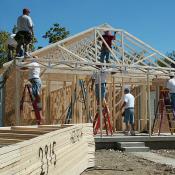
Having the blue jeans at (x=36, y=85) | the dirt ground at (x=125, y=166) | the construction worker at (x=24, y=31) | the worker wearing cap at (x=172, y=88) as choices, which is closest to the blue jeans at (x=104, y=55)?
the worker wearing cap at (x=172, y=88)

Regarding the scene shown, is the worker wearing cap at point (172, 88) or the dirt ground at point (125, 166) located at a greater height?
the worker wearing cap at point (172, 88)

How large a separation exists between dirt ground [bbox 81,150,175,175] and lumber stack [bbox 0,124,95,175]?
325 millimetres

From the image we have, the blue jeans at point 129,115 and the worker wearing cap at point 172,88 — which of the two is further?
the blue jeans at point 129,115

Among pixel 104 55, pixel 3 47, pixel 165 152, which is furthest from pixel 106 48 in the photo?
pixel 3 47

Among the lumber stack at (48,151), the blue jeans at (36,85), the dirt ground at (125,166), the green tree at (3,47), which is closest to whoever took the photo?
the lumber stack at (48,151)

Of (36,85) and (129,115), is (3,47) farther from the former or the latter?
(36,85)

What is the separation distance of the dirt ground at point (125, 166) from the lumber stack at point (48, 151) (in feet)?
1.07

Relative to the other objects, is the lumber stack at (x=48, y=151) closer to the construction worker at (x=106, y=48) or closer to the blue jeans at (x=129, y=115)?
the blue jeans at (x=129, y=115)

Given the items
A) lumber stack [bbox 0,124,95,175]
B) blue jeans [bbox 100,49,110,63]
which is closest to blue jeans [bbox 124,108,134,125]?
blue jeans [bbox 100,49,110,63]

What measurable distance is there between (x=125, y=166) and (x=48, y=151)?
3527 mm

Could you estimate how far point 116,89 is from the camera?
16922 mm

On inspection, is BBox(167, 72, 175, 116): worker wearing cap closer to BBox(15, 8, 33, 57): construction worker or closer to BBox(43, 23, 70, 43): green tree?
BBox(15, 8, 33, 57): construction worker

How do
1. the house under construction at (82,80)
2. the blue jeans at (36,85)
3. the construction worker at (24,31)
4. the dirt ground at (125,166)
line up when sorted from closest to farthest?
1. the dirt ground at (125,166)
2. the blue jeans at (36,85)
3. the construction worker at (24,31)
4. the house under construction at (82,80)

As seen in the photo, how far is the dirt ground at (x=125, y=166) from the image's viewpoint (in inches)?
301
